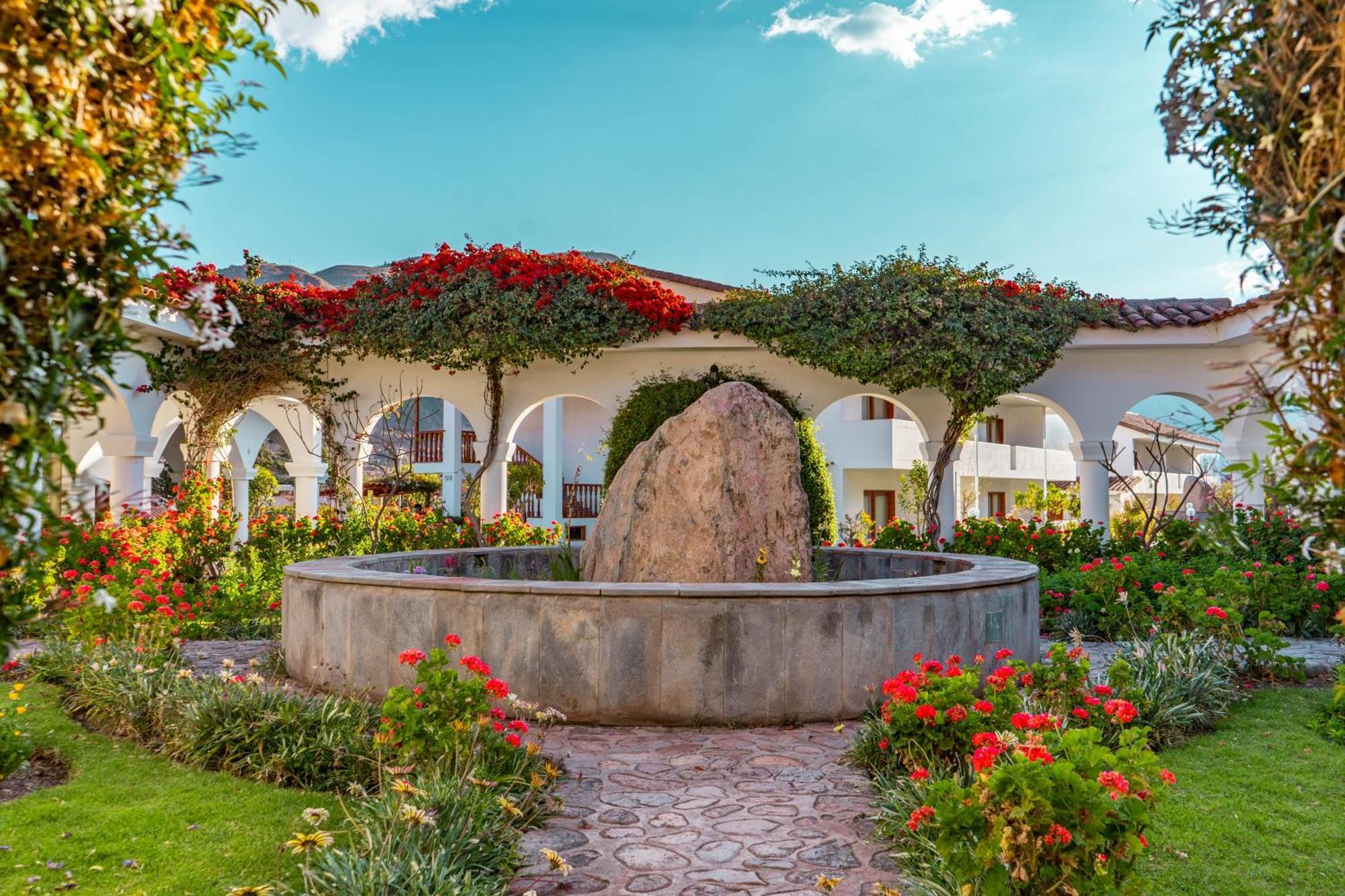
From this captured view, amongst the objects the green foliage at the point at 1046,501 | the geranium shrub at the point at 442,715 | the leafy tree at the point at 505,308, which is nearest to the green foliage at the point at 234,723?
the geranium shrub at the point at 442,715

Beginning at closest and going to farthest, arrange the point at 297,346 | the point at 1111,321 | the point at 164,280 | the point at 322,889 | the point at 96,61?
the point at 96,61 → the point at 164,280 → the point at 322,889 → the point at 1111,321 → the point at 297,346

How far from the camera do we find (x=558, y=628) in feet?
18.7

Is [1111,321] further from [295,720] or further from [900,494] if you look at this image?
[900,494]

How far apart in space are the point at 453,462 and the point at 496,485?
1235cm

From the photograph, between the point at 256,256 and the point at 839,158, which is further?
the point at 256,256

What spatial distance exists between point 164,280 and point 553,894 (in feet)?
7.95

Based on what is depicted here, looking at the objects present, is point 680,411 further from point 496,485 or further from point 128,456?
point 128,456

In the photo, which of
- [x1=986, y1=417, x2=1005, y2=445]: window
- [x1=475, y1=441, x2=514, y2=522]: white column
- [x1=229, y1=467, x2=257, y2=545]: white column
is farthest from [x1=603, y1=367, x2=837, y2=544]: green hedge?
[x1=986, y1=417, x2=1005, y2=445]: window

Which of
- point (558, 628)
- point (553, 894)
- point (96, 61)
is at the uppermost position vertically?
point (96, 61)

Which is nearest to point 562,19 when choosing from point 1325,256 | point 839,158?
point 839,158

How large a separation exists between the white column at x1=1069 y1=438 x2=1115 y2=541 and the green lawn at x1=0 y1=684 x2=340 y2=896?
1179cm

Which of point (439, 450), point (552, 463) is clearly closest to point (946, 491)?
A: point (552, 463)

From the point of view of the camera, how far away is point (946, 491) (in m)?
13.6

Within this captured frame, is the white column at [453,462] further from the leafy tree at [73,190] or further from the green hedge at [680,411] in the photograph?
the leafy tree at [73,190]
